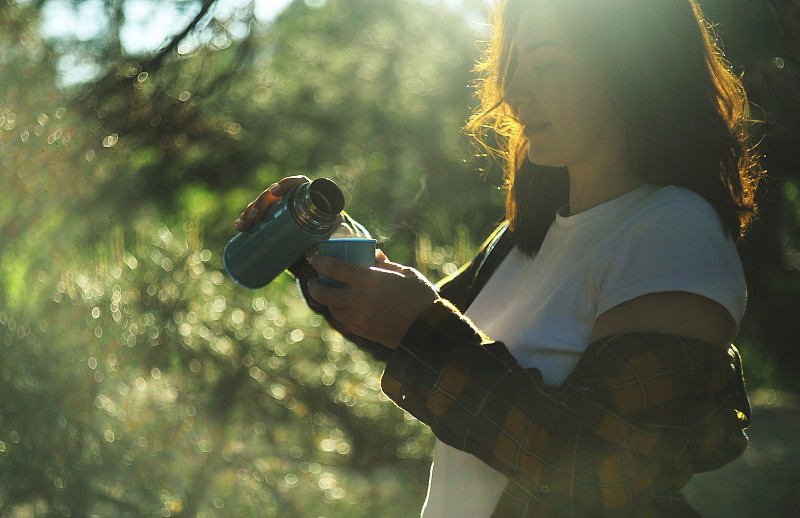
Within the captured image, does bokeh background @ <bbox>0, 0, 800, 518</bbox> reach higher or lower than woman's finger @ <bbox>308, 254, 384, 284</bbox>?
lower

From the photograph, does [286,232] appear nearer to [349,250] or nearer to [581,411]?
[349,250]

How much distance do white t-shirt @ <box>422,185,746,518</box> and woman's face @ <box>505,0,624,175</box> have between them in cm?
5

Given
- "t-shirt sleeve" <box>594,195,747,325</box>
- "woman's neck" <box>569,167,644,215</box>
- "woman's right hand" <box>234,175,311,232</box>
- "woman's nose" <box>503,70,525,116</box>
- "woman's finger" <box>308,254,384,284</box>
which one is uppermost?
"woman's nose" <box>503,70,525,116</box>

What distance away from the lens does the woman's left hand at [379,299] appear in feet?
1.70

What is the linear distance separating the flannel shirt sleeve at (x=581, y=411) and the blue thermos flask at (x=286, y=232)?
138 mm

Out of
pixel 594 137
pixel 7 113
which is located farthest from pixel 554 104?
pixel 7 113

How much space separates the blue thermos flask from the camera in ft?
1.95

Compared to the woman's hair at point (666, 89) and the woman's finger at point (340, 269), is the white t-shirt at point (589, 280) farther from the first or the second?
the woman's finger at point (340, 269)

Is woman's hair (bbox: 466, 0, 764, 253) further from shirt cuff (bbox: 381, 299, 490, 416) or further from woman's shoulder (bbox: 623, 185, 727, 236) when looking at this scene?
shirt cuff (bbox: 381, 299, 490, 416)

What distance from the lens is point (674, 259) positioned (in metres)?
0.47

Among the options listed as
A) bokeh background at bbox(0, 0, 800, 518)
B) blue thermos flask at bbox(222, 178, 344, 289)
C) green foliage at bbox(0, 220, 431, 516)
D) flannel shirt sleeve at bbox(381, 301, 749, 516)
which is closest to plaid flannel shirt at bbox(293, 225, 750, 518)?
flannel shirt sleeve at bbox(381, 301, 749, 516)

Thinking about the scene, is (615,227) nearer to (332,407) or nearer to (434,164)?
(332,407)

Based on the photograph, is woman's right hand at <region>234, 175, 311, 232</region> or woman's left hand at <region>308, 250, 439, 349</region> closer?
woman's left hand at <region>308, 250, 439, 349</region>

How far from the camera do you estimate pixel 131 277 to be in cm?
104
